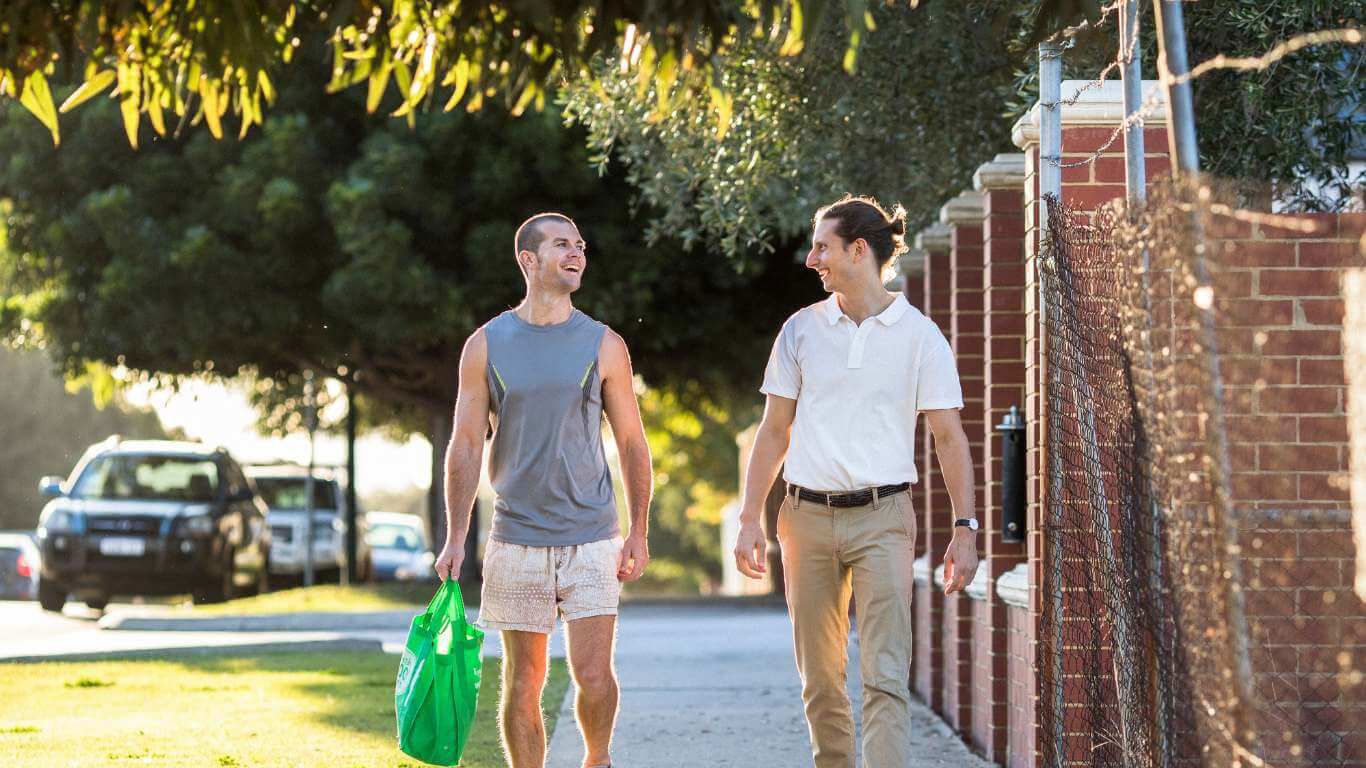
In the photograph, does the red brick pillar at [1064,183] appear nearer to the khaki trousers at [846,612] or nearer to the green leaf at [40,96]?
the khaki trousers at [846,612]

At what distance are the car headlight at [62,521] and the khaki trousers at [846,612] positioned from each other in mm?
17803

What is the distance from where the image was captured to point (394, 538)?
37.5 m

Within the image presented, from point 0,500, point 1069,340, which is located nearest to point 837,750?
point 1069,340

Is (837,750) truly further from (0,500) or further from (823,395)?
(0,500)

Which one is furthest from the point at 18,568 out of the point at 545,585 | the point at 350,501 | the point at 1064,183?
the point at 1064,183

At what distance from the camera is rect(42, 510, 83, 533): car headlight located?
74.0 ft

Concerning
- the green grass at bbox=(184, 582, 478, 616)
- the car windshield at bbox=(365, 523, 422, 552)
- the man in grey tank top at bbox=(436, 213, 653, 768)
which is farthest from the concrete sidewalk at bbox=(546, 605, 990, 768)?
the car windshield at bbox=(365, 523, 422, 552)

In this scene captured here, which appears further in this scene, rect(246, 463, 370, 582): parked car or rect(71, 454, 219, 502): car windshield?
rect(246, 463, 370, 582): parked car

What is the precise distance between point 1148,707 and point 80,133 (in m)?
21.0

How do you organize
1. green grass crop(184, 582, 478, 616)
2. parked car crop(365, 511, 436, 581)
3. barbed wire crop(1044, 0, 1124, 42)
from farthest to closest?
parked car crop(365, 511, 436, 581) → green grass crop(184, 582, 478, 616) → barbed wire crop(1044, 0, 1124, 42)

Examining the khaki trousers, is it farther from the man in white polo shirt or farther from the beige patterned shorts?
the beige patterned shorts

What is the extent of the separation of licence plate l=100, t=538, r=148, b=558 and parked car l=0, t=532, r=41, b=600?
10376 millimetres

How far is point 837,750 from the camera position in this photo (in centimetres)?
617

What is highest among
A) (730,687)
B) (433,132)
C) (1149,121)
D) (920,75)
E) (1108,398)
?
(433,132)
